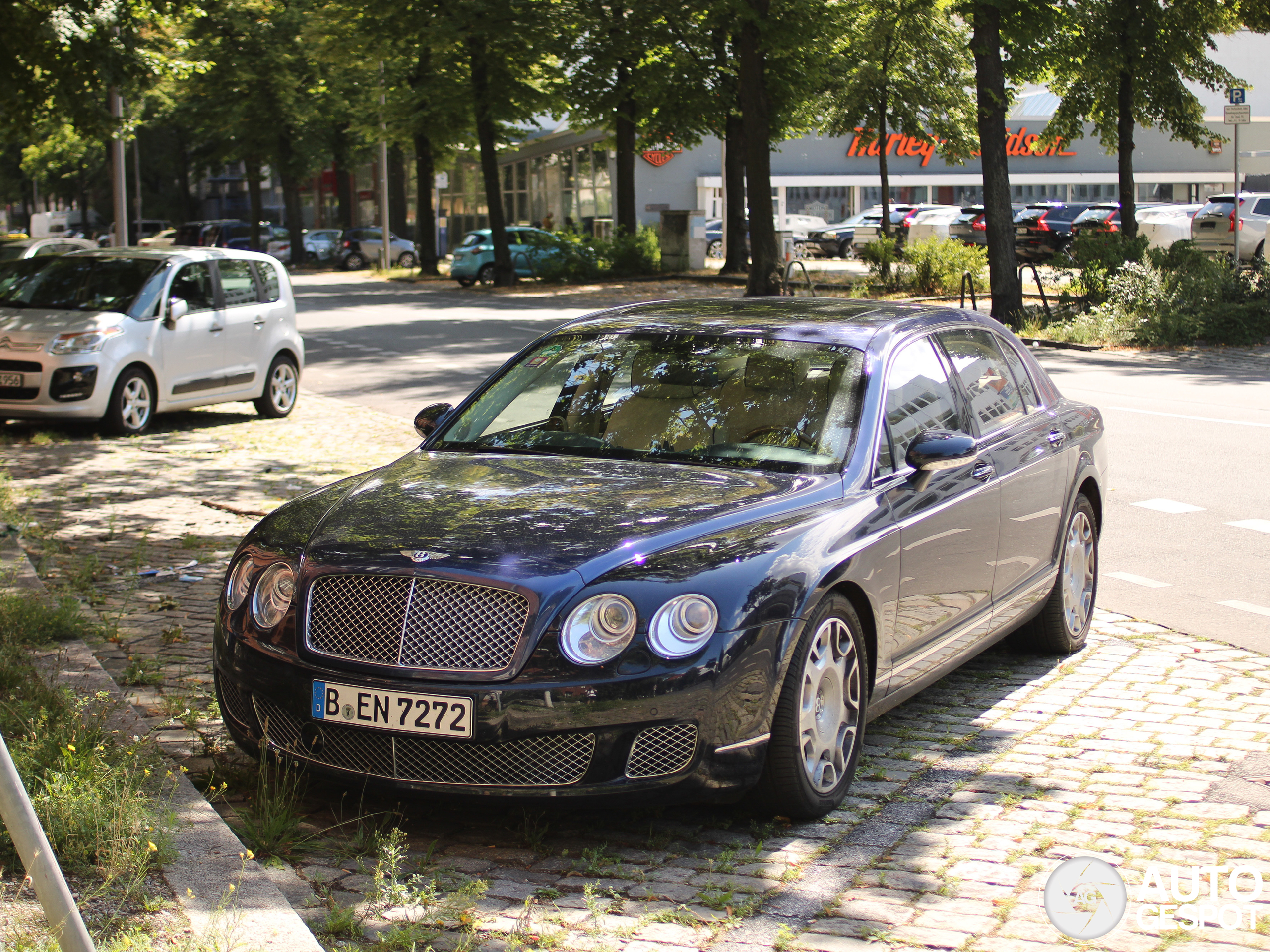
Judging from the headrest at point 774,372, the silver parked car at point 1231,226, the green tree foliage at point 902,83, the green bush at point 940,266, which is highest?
the green tree foliage at point 902,83

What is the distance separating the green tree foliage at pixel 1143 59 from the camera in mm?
27688

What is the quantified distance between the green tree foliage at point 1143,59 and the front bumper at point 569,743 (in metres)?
25.3

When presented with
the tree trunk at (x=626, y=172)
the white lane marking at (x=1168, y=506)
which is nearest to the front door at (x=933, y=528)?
the white lane marking at (x=1168, y=506)

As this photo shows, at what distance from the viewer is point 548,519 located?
13.9 ft

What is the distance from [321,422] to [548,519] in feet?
35.1

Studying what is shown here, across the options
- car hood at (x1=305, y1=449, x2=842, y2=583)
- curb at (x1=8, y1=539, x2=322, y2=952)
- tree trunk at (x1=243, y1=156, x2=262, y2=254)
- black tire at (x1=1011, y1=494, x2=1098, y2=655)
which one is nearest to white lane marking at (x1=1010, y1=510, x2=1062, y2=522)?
black tire at (x1=1011, y1=494, x2=1098, y2=655)

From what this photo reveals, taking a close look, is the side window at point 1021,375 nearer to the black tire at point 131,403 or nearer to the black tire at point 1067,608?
the black tire at point 1067,608

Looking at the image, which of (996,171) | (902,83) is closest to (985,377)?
(996,171)

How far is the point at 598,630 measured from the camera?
3.89 m

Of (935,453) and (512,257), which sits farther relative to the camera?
(512,257)

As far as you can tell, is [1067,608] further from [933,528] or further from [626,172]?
[626,172]

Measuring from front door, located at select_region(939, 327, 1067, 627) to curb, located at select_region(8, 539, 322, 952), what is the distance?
312 cm

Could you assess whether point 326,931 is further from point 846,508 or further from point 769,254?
point 769,254

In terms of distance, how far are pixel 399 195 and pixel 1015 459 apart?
55.2 metres
